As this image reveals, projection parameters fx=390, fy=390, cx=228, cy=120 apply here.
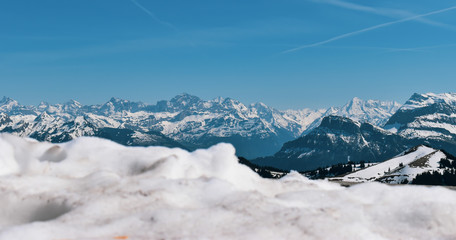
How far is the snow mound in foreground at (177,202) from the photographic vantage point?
11289 mm

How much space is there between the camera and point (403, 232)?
12250 millimetres

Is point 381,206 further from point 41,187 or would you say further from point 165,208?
point 41,187

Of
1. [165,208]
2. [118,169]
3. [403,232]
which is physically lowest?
[403,232]

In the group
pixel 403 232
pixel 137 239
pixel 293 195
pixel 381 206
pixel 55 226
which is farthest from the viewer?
pixel 293 195

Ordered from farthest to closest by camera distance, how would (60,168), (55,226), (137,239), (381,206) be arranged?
(60,168) < (381,206) < (55,226) < (137,239)

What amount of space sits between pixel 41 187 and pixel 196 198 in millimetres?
5695

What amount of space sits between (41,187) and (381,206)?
484 inches

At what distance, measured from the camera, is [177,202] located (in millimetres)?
13391

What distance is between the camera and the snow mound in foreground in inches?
444

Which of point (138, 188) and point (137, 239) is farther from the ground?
point (138, 188)

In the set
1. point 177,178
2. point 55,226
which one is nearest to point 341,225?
point 177,178

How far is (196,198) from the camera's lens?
14008 millimetres

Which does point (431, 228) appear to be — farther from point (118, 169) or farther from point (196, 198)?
point (118, 169)

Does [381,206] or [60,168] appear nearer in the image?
[381,206]
